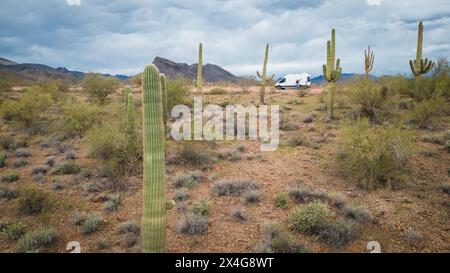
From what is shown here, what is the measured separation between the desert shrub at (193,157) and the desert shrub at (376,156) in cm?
420

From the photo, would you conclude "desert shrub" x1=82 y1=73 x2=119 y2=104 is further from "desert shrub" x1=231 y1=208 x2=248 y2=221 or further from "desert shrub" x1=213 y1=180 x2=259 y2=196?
"desert shrub" x1=231 y1=208 x2=248 y2=221

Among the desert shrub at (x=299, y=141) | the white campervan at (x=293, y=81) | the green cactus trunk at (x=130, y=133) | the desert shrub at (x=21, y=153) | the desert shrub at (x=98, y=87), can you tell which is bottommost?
the desert shrub at (x=21, y=153)

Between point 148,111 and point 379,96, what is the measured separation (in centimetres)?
1203

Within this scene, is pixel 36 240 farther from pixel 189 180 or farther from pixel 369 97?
pixel 369 97

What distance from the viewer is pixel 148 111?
183 inches

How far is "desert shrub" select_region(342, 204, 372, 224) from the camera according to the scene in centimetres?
576

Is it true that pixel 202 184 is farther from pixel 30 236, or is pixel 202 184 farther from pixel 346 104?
pixel 346 104

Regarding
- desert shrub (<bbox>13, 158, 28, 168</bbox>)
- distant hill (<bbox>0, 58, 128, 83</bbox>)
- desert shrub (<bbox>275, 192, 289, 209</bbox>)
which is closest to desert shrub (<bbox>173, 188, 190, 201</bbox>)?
desert shrub (<bbox>275, 192, 289, 209</bbox>)

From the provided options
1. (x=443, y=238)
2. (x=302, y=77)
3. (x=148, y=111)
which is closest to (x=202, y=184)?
(x=148, y=111)

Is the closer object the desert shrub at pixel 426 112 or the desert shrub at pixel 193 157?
the desert shrub at pixel 193 157

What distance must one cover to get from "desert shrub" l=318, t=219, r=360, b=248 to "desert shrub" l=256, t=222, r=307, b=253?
0.58 metres

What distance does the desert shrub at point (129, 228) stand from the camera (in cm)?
574

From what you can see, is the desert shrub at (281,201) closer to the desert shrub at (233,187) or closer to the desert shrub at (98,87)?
the desert shrub at (233,187)

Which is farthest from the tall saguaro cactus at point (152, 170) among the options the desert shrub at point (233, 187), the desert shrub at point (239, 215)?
the desert shrub at point (233, 187)
